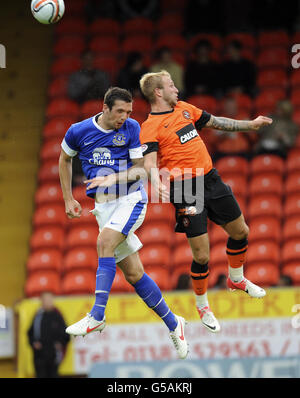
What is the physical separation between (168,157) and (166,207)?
19.4 ft

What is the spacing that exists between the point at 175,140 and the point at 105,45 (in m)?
8.37

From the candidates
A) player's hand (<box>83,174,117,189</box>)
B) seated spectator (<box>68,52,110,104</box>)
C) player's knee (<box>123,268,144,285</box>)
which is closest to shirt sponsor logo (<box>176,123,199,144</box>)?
player's hand (<box>83,174,117,189</box>)

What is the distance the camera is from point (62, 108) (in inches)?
590

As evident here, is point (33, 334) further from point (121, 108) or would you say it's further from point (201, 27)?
point (201, 27)

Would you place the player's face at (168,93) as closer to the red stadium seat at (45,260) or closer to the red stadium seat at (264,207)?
the red stadium seat at (264,207)

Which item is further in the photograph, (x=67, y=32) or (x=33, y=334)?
(x=67, y=32)

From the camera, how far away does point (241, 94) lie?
14648mm

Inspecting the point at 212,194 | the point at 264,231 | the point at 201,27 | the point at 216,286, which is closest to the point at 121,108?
the point at 212,194

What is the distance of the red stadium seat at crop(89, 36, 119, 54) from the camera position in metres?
→ 16.2

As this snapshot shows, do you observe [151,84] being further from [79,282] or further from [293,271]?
[79,282]

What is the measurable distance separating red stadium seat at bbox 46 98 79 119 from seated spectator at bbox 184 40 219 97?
191cm

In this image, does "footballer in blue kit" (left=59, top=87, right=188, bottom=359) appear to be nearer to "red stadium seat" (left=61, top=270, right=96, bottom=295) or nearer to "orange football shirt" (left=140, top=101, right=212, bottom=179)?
"orange football shirt" (left=140, top=101, right=212, bottom=179)

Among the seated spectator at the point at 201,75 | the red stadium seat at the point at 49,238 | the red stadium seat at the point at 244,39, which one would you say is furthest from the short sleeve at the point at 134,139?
the red stadium seat at the point at 244,39
